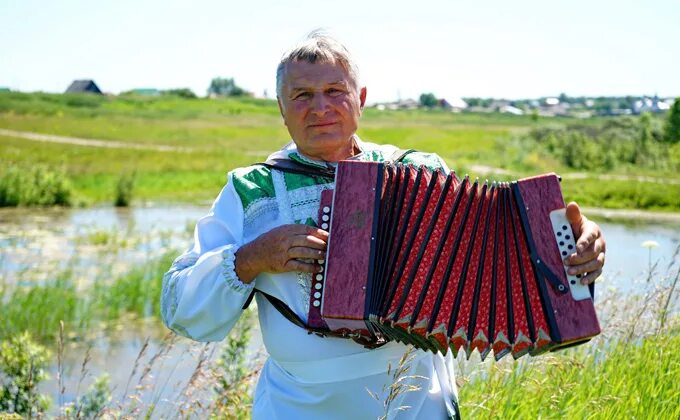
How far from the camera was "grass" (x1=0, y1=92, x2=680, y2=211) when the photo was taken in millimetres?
22906

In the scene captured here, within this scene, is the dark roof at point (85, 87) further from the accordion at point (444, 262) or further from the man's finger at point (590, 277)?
the man's finger at point (590, 277)

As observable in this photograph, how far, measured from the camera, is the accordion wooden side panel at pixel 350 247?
2348 millimetres

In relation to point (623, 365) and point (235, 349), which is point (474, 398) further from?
point (235, 349)

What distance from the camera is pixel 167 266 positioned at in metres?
10.7

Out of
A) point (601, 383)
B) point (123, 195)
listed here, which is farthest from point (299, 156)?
point (123, 195)

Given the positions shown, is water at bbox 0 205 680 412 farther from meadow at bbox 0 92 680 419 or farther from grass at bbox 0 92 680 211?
grass at bbox 0 92 680 211

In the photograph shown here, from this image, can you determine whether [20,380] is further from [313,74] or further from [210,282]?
[313,74]

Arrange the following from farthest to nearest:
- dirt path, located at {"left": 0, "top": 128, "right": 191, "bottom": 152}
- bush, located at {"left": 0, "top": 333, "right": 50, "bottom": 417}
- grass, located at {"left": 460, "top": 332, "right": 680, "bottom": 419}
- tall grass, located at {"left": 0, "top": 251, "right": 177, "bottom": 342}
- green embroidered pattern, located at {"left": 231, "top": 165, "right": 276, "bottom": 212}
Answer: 1. dirt path, located at {"left": 0, "top": 128, "right": 191, "bottom": 152}
2. tall grass, located at {"left": 0, "top": 251, "right": 177, "bottom": 342}
3. bush, located at {"left": 0, "top": 333, "right": 50, "bottom": 417}
4. grass, located at {"left": 460, "top": 332, "right": 680, "bottom": 419}
5. green embroidered pattern, located at {"left": 231, "top": 165, "right": 276, "bottom": 212}

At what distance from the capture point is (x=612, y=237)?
1769 cm

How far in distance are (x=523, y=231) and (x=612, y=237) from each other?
1609cm

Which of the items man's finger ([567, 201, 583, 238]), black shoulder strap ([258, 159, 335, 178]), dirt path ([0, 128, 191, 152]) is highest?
black shoulder strap ([258, 159, 335, 178])

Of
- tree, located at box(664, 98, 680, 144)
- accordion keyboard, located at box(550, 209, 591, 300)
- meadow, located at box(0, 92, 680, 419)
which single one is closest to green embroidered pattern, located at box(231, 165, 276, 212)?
meadow, located at box(0, 92, 680, 419)

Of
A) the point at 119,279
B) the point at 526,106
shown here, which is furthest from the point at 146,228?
the point at 526,106

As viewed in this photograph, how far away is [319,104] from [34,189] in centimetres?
1916
